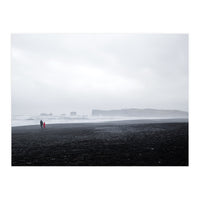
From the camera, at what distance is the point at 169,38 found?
5.94 m

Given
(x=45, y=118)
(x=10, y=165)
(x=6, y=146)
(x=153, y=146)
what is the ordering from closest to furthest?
1. (x=10, y=165)
2. (x=6, y=146)
3. (x=153, y=146)
4. (x=45, y=118)

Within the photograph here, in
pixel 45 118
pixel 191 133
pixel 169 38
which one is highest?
pixel 169 38

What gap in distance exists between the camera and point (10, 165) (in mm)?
5426

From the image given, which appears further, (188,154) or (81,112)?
(81,112)

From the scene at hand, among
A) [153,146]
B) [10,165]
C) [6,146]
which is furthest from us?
[153,146]

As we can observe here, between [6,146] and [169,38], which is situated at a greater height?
[169,38]

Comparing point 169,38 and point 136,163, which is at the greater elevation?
point 169,38

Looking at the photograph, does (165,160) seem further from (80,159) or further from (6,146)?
(6,146)

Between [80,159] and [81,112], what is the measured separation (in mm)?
20451

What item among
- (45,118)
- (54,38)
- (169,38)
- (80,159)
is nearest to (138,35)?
(169,38)

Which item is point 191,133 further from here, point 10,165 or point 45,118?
point 45,118

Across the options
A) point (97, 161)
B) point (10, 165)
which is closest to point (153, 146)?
point (97, 161)

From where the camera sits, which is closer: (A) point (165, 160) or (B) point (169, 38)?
(A) point (165, 160)

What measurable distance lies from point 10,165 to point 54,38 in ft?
19.1
